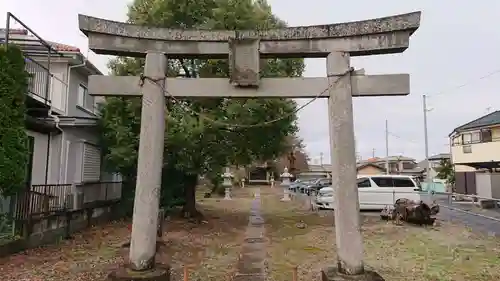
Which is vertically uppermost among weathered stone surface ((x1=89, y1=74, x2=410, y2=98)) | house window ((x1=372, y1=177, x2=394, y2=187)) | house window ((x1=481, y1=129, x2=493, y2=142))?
house window ((x1=481, y1=129, x2=493, y2=142))

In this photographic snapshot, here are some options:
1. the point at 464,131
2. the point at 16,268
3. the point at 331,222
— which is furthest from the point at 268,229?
the point at 464,131

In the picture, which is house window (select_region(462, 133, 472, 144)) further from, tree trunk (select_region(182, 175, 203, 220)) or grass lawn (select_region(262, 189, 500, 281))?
tree trunk (select_region(182, 175, 203, 220))

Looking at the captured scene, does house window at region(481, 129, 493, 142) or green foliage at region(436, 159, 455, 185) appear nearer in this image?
house window at region(481, 129, 493, 142)

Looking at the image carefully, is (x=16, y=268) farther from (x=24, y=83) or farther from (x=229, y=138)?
(x=229, y=138)

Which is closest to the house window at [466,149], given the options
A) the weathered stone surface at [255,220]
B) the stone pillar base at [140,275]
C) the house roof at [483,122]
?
the house roof at [483,122]

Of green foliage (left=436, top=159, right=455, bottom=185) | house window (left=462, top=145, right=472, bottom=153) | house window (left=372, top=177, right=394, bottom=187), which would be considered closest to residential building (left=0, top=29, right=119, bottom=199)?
house window (left=372, top=177, right=394, bottom=187)

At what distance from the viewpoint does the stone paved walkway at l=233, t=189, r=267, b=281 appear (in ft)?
26.6

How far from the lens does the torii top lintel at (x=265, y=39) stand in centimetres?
700

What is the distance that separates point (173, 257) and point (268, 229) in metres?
5.48

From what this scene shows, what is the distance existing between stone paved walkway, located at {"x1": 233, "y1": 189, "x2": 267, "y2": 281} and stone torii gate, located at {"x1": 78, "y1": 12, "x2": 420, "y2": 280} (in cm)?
193

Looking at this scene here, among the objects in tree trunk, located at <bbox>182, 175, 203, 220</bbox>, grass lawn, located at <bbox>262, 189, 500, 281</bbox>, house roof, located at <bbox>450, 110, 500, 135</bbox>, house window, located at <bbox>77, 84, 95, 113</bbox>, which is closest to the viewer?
grass lawn, located at <bbox>262, 189, 500, 281</bbox>

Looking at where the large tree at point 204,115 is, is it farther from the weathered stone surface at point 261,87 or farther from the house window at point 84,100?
the weathered stone surface at point 261,87

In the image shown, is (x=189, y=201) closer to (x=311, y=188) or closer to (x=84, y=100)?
(x=84, y=100)

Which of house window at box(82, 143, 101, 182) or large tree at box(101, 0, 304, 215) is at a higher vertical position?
large tree at box(101, 0, 304, 215)
